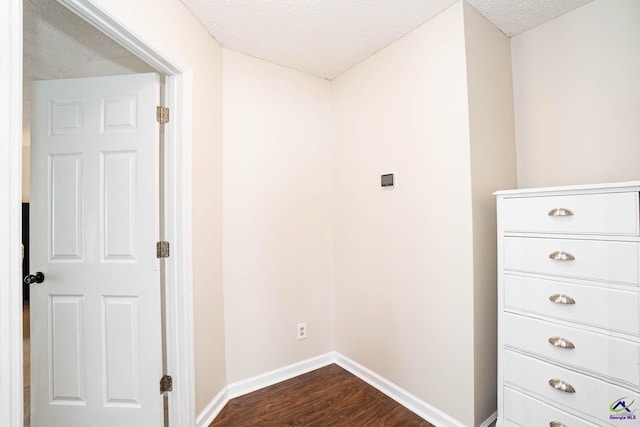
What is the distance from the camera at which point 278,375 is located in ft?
7.23

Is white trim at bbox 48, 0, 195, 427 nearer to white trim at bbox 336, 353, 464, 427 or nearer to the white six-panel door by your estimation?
the white six-panel door

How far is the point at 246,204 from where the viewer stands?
2.11 metres

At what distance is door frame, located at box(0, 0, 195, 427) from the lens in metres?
0.76

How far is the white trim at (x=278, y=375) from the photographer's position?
79.6 inches

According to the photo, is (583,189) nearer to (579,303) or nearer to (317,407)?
(579,303)

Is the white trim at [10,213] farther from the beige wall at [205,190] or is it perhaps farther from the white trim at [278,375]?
the white trim at [278,375]

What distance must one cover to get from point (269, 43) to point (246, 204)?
1.17 m

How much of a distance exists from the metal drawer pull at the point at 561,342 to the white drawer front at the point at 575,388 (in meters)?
0.11

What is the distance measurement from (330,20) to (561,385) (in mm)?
2296

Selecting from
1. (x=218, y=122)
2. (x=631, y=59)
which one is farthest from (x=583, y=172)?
(x=218, y=122)

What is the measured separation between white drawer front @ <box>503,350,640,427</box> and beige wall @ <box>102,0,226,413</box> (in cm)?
172

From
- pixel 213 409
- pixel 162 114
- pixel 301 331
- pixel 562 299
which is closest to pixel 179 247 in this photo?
pixel 162 114

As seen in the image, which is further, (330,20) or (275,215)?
(275,215)

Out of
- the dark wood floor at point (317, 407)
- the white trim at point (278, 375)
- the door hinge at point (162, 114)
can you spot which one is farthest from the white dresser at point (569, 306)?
the door hinge at point (162, 114)
